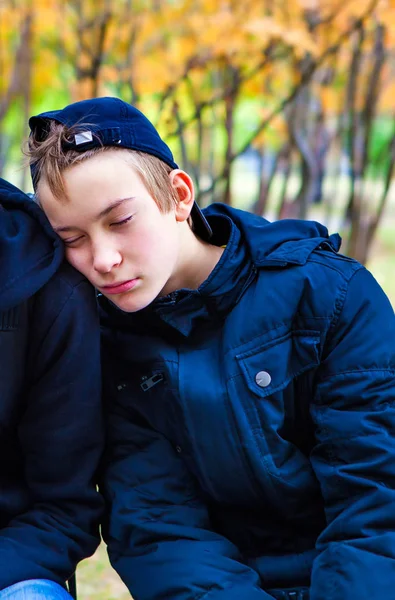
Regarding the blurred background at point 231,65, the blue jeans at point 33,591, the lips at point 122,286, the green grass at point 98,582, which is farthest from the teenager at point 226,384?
the blurred background at point 231,65

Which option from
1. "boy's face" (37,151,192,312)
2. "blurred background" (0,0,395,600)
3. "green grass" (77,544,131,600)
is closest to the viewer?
"boy's face" (37,151,192,312)

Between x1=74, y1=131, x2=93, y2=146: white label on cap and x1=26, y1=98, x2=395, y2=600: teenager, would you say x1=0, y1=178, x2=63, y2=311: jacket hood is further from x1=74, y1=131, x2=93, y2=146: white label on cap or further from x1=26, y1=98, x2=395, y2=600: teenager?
x1=74, y1=131, x2=93, y2=146: white label on cap

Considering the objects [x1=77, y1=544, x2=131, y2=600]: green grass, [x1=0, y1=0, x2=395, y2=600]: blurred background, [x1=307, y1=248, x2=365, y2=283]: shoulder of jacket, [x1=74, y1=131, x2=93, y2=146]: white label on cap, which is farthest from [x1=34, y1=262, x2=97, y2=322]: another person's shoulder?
[x1=0, y1=0, x2=395, y2=600]: blurred background

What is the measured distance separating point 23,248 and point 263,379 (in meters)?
0.60

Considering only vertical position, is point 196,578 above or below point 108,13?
below

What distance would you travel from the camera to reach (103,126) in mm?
1712

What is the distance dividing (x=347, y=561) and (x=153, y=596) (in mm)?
441

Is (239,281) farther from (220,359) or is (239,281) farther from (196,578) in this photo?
(196,578)

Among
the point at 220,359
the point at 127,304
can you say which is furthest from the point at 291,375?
the point at 127,304

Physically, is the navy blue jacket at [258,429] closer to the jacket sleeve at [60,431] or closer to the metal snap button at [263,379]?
the metal snap button at [263,379]

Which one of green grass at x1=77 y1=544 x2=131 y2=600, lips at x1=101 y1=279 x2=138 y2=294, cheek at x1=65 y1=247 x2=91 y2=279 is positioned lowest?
green grass at x1=77 y1=544 x2=131 y2=600

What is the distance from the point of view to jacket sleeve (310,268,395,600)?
1588mm

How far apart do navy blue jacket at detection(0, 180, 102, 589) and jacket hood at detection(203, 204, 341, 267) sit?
41 cm

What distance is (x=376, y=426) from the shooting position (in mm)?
1670
